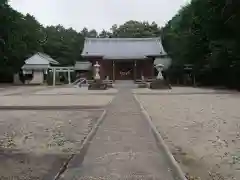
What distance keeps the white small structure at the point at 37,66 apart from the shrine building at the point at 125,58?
5439 mm

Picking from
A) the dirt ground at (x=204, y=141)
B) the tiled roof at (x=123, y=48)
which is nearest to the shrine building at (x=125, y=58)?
the tiled roof at (x=123, y=48)

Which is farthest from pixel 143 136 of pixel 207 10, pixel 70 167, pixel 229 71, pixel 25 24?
pixel 25 24

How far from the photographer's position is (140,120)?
11125 mm

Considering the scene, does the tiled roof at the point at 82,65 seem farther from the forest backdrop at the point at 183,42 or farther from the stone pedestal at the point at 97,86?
the stone pedestal at the point at 97,86

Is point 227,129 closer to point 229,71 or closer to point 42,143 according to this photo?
point 42,143

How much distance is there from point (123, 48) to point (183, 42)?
11535 mm

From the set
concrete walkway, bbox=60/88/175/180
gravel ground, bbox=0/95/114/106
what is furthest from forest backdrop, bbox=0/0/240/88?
concrete walkway, bbox=60/88/175/180

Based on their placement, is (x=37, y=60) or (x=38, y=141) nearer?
(x=38, y=141)

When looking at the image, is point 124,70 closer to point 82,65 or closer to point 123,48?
point 123,48

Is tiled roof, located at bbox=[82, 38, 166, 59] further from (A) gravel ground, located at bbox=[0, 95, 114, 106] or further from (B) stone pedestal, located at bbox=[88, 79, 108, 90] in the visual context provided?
(A) gravel ground, located at bbox=[0, 95, 114, 106]

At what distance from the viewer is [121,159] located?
6.09 metres

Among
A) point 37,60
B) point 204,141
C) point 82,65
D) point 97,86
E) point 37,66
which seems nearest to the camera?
point 204,141

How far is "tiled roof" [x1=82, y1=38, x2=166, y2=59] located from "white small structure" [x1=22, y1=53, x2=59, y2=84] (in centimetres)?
540

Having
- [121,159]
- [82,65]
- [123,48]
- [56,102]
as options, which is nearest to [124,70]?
[123,48]
